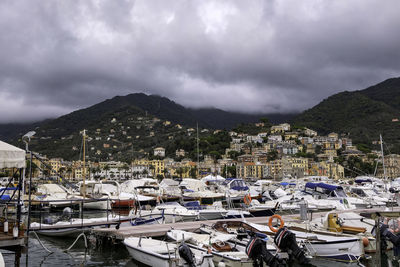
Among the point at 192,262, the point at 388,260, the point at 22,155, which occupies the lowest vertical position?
the point at 388,260

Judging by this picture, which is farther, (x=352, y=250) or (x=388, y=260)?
(x=388, y=260)

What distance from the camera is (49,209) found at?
3609cm

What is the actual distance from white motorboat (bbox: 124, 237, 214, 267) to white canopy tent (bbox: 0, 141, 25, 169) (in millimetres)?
5375

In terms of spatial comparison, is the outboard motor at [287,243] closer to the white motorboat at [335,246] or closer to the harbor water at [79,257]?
the white motorboat at [335,246]

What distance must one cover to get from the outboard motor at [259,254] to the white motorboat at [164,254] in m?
1.36

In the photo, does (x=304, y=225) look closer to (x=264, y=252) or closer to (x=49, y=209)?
(x=264, y=252)

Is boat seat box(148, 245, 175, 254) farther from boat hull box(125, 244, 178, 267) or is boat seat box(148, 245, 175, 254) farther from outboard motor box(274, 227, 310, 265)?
outboard motor box(274, 227, 310, 265)

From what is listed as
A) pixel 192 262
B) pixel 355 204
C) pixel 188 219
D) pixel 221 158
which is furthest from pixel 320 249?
pixel 221 158

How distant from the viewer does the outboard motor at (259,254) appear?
38.6ft

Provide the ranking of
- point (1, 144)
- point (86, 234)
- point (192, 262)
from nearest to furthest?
1. point (1, 144)
2. point (192, 262)
3. point (86, 234)

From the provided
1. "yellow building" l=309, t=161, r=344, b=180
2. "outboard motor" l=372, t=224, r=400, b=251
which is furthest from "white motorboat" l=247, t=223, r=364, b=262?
"yellow building" l=309, t=161, r=344, b=180

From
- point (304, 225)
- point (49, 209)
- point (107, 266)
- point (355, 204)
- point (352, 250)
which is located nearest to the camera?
point (352, 250)

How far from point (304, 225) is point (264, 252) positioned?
20.6ft

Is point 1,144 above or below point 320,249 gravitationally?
above
